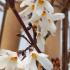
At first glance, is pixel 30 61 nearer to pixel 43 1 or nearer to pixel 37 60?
pixel 37 60

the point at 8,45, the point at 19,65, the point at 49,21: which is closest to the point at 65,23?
the point at 49,21

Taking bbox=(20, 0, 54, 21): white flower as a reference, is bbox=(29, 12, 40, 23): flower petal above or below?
below

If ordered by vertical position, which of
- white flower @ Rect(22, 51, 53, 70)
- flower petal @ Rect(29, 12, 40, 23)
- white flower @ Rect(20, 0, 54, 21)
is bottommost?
white flower @ Rect(22, 51, 53, 70)

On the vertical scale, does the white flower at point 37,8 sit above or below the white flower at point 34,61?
above

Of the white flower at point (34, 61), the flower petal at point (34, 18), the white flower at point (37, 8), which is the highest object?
the white flower at point (37, 8)

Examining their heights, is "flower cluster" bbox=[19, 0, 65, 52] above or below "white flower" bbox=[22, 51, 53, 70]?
above

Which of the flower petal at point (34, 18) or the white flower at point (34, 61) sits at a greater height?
the flower petal at point (34, 18)

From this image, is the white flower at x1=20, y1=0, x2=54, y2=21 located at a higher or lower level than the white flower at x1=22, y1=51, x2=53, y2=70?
higher

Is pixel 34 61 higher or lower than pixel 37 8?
lower
